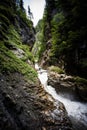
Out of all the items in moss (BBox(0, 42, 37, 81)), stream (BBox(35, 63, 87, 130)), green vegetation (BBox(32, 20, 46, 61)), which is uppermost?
green vegetation (BBox(32, 20, 46, 61))

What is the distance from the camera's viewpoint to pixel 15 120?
5.68 meters

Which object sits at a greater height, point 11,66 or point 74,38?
point 74,38

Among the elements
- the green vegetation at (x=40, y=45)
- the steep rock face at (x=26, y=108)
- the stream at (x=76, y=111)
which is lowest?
the stream at (x=76, y=111)

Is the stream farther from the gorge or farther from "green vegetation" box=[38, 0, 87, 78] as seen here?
"green vegetation" box=[38, 0, 87, 78]

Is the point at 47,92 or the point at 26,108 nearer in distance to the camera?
the point at 26,108

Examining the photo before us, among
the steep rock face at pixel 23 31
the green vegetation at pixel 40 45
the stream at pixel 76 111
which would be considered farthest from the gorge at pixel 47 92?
the green vegetation at pixel 40 45

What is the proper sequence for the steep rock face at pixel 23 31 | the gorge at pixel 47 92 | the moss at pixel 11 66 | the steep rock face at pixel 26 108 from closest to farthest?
1. the steep rock face at pixel 26 108
2. the gorge at pixel 47 92
3. the moss at pixel 11 66
4. the steep rock face at pixel 23 31

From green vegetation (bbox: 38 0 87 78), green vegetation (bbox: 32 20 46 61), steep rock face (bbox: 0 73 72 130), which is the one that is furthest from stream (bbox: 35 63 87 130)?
green vegetation (bbox: 32 20 46 61)

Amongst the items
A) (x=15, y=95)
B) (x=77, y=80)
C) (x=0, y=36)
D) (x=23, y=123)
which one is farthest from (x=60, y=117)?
(x=0, y=36)

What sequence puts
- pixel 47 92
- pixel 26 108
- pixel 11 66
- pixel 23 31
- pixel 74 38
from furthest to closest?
pixel 23 31
pixel 74 38
pixel 47 92
pixel 11 66
pixel 26 108

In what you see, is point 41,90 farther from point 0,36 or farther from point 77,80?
point 0,36

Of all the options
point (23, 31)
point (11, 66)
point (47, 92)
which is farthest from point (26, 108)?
point (23, 31)

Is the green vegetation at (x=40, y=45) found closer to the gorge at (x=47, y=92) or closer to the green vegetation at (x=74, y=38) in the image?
the green vegetation at (x=74, y=38)

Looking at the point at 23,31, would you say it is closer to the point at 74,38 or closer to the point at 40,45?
the point at 40,45
